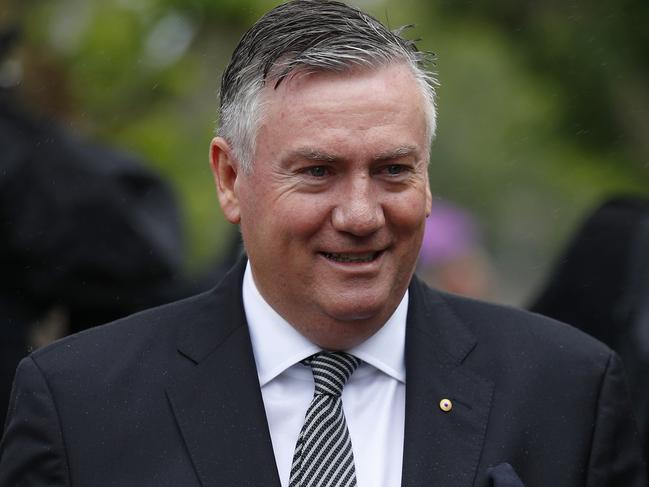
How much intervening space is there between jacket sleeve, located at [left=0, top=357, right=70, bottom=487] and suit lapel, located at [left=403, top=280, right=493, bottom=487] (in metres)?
0.88

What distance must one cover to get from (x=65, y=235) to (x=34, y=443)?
201 centimetres

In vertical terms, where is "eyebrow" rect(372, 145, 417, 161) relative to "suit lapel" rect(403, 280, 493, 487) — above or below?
above

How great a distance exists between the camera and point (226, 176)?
4.13 meters

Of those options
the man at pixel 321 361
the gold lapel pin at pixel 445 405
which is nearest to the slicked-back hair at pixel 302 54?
the man at pixel 321 361

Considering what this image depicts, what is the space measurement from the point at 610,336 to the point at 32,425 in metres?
1.91

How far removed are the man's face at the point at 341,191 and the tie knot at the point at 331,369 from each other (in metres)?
0.07

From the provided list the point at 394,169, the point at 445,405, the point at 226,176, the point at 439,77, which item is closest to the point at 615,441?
the point at 445,405

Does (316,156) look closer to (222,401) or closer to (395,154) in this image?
(395,154)

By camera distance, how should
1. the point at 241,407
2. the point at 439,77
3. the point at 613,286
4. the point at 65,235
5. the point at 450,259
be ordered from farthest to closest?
the point at 439,77, the point at 450,259, the point at 65,235, the point at 613,286, the point at 241,407

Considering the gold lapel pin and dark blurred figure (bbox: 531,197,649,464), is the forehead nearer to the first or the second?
the gold lapel pin

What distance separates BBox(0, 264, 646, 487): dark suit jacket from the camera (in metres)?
3.82

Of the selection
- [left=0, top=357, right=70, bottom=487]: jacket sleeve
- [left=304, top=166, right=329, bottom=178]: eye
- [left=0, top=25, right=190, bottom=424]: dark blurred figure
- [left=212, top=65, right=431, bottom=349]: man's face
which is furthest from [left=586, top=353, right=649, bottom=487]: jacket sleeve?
[left=0, top=25, right=190, bottom=424]: dark blurred figure

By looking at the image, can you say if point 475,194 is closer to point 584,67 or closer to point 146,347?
point 584,67

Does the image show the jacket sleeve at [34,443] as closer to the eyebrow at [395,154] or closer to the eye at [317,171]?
the eye at [317,171]
